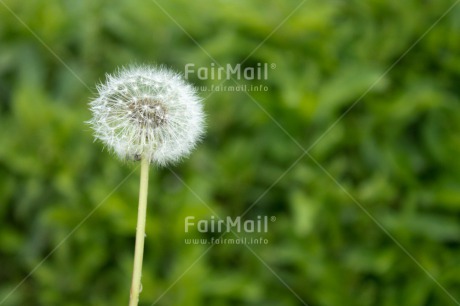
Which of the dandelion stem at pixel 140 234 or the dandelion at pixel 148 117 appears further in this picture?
the dandelion at pixel 148 117

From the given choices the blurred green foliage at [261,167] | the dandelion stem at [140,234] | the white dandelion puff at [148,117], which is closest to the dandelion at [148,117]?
the white dandelion puff at [148,117]

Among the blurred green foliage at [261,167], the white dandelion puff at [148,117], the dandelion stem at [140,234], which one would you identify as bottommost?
the dandelion stem at [140,234]

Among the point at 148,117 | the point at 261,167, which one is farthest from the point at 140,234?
the point at 261,167

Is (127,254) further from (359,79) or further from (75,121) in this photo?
(359,79)

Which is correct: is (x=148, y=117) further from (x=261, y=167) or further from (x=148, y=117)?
(x=261, y=167)

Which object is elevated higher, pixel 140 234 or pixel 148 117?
pixel 148 117

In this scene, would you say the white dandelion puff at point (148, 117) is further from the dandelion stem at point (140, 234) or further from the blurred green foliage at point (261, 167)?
the blurred green foliage at point (261, 167)

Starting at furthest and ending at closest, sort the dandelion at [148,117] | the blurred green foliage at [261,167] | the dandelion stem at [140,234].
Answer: the blurred green foliage at [261,167], the dandelion at [148,117], the dandelion stem at [140,234]

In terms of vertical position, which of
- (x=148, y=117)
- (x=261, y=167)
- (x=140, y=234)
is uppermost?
(x=261, y=167)

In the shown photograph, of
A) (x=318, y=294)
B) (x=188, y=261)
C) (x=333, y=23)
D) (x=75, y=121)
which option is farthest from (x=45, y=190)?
(x=333, y=23)
